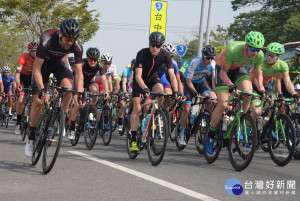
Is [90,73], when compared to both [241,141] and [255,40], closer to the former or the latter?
[255,40]

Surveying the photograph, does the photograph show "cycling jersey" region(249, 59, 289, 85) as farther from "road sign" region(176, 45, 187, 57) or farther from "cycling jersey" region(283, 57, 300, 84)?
"road sign" region(176, 45, 187, 57)

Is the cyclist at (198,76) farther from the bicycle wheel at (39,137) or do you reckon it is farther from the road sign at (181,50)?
the road sign at (181,50)

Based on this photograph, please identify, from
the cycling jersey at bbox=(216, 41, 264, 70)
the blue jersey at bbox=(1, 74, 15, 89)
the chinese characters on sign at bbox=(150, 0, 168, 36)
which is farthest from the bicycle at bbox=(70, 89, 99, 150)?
the chinese characters on sign at bbox=(150, 0, 168, 36)

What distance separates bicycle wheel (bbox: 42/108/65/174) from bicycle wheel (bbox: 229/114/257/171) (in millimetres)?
2478

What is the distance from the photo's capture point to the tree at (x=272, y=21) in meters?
33.4

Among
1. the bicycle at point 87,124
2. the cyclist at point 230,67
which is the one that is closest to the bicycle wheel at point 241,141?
the cyclist at point 230,67

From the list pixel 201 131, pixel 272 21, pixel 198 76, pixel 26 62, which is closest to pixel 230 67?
pixel 201 131

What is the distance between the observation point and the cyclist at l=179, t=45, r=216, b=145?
9.38 metres

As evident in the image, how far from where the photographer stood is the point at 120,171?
651cm

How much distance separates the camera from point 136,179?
5918mm

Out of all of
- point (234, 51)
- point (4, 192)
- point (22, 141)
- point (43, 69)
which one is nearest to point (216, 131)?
point (234, 51)

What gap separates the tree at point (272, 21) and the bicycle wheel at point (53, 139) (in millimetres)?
29010

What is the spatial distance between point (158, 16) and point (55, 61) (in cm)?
1372

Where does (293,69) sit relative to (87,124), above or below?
above
